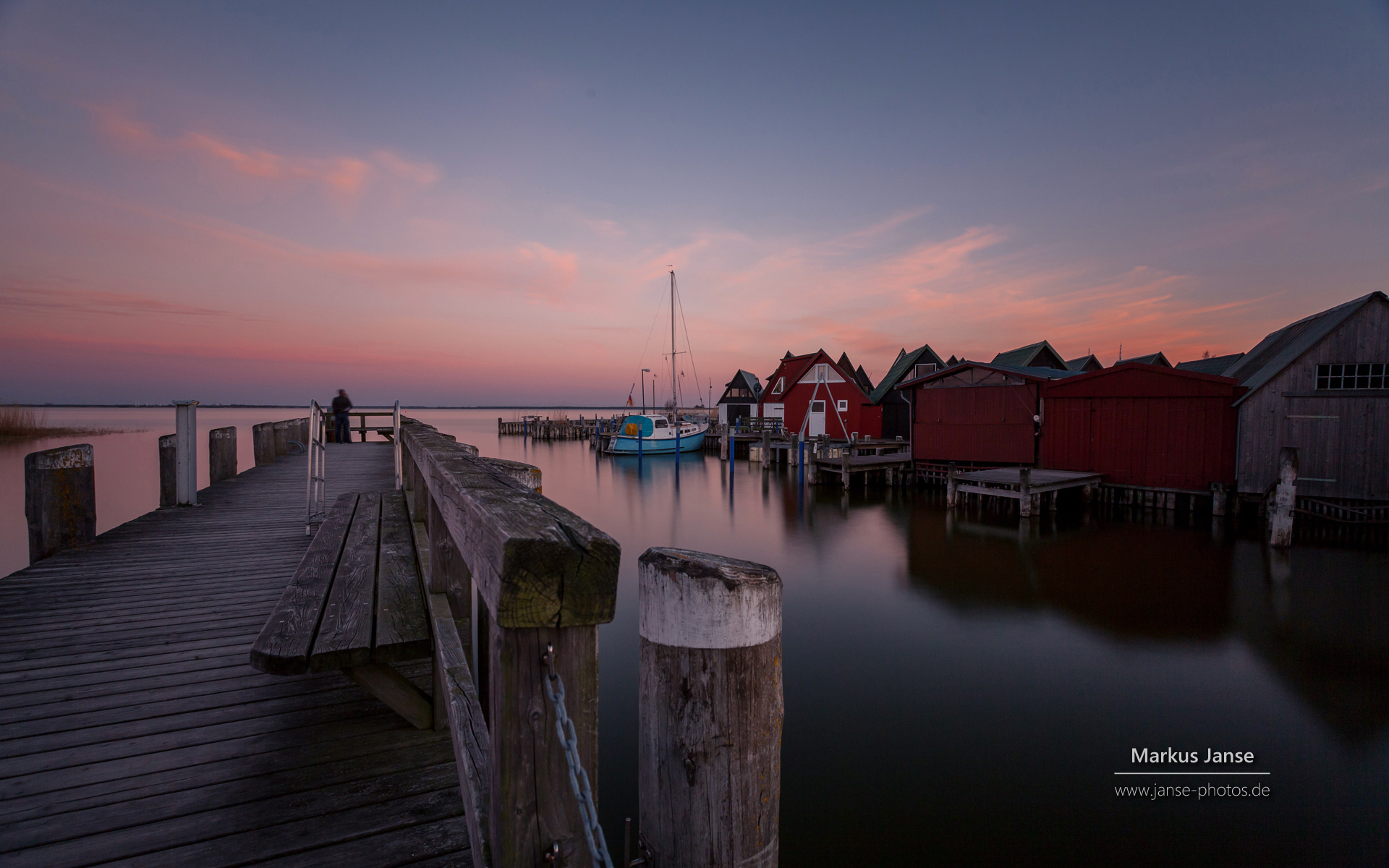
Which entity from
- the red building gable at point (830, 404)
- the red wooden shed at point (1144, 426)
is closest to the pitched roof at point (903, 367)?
the red building gable at point (830, 404)

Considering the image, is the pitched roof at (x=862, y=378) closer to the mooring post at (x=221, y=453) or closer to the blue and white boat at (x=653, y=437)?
the blue and white boat at (x=653, y=437)

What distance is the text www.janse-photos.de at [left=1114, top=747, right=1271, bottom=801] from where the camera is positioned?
206 inches

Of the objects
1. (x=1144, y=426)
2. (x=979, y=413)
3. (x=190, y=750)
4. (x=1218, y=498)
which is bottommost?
(x=1218, y=498)

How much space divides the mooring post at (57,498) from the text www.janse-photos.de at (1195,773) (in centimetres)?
1007

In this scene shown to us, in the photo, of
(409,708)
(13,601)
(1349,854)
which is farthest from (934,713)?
(13,601)

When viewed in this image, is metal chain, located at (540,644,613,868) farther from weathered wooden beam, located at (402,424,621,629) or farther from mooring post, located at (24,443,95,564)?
mooring post, located at (24,443,95,564)

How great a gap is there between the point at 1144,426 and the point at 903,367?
19389 mm

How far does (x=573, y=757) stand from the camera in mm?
1189

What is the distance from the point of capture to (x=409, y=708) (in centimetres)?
275

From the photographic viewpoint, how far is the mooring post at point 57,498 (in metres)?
5.33

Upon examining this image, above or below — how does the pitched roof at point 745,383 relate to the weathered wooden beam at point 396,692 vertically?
above

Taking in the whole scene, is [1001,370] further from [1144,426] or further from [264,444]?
[264,444]

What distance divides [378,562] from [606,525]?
52.6 ft

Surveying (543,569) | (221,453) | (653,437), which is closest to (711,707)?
(543,569)
